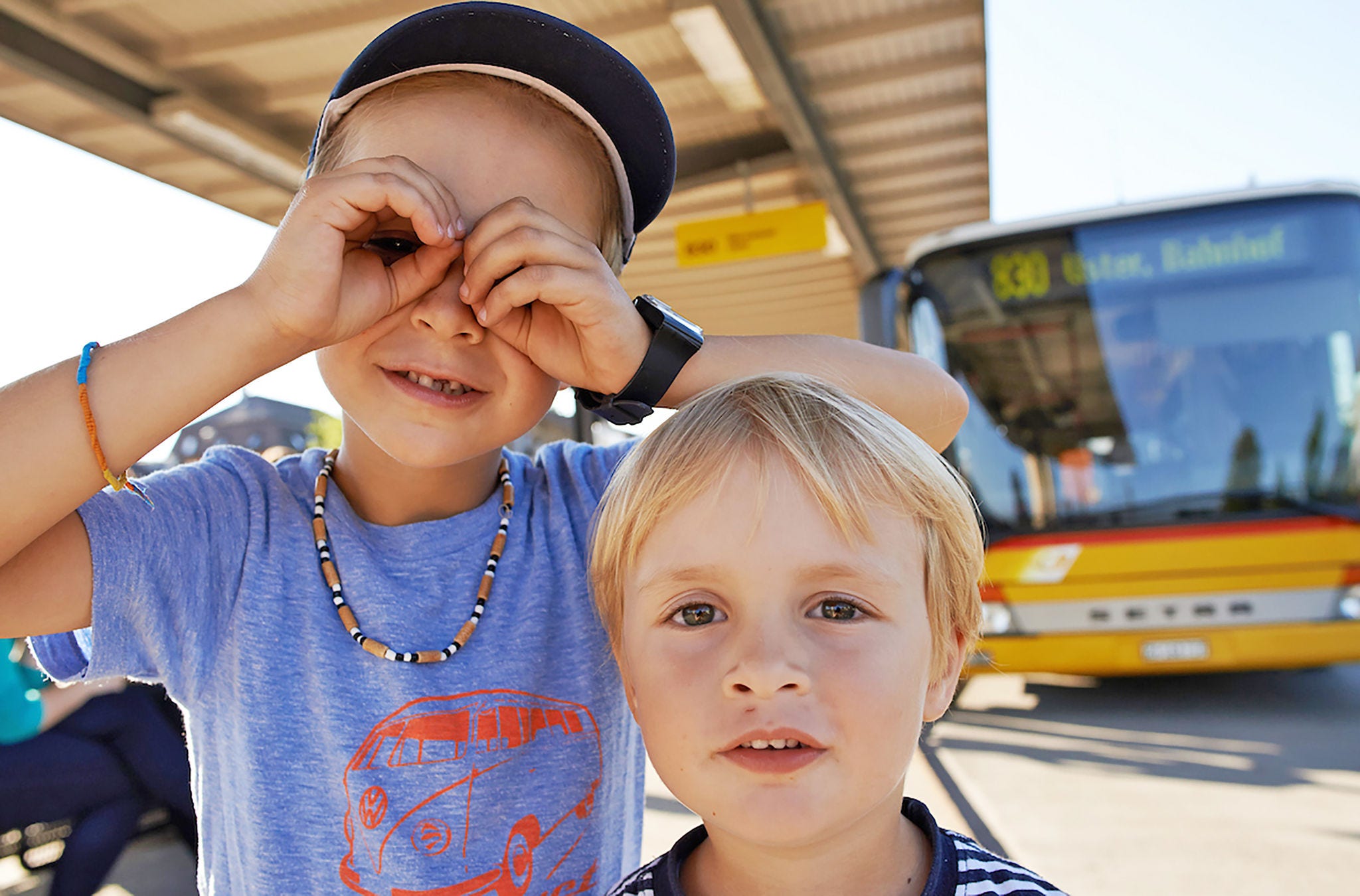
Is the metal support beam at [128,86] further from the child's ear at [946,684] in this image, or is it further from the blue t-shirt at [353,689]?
the child's ear at [946,684]

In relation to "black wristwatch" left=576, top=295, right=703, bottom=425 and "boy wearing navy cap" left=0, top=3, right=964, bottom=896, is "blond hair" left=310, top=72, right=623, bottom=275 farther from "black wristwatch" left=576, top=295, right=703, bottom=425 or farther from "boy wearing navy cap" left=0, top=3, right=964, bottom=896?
"black wristwatch" left=576, top=295, right=703, bottom=425

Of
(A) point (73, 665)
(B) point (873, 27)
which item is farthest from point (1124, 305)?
(A) point (73, 665)

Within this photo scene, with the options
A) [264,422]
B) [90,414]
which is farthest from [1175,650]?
[264,422]

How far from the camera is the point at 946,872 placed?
3.83 feet

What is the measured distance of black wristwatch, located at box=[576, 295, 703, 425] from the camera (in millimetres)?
1396

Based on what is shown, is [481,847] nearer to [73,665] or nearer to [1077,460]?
[73,665]

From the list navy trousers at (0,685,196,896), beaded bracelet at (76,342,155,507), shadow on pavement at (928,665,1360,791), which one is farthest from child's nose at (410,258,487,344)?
shadow on pavement at (928,665,1360,791)

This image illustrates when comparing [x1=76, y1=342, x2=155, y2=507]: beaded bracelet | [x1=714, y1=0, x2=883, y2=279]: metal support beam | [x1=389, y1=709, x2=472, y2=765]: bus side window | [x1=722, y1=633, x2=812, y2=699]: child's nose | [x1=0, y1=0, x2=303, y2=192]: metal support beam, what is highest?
[x1=0, y1=0, x2=303, y2=192]: metal support beam

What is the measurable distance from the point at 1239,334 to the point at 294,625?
6116 millimetres

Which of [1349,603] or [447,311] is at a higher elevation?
[447,311]

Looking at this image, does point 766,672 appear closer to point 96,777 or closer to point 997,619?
point 96,777

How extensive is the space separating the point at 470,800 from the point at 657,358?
0.65m

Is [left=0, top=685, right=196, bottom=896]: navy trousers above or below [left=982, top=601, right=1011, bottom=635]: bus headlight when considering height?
above

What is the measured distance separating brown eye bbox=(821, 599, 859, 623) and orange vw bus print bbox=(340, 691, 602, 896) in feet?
1.41
